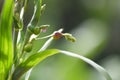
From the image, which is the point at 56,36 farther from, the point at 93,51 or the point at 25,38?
the point at 93,51

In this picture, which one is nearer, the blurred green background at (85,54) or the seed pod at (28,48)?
the seed pod at (28,48)

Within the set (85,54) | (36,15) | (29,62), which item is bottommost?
(85,54)

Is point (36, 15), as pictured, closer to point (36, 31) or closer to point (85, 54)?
point (36, 31)

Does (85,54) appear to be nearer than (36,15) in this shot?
No

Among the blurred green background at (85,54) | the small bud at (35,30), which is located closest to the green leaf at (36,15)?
the small bud at (35,30)

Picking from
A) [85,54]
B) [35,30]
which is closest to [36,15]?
[35,30]

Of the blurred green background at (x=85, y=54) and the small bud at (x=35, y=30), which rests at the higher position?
the small bud at (x=35, y=30)

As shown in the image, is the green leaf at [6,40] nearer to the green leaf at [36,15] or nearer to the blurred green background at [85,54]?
the green leaf at [36,15]

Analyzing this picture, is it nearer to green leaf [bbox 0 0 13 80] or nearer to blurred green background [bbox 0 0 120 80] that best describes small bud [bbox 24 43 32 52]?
green leaf [bbox 0 0 13 80]
